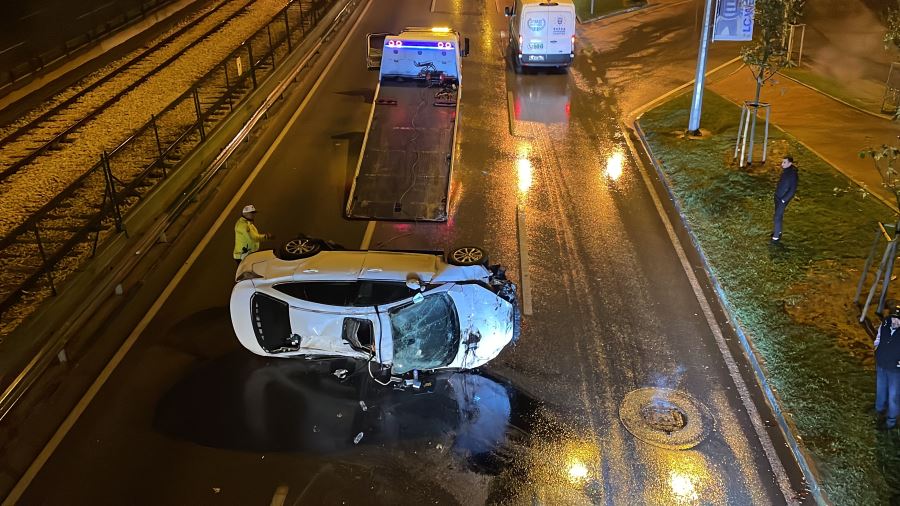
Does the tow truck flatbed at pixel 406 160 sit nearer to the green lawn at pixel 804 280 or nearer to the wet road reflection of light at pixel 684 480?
the green lawn at pixel 804 280

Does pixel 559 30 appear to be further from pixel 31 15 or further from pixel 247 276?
pixel 31 15

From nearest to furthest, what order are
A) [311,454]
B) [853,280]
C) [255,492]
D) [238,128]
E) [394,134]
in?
[255,492] → [311,454] → [853,280] → [394,134] → [238,128]

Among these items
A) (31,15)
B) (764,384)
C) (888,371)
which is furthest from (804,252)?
(31,15)

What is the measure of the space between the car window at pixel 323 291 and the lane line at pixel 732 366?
5300mm

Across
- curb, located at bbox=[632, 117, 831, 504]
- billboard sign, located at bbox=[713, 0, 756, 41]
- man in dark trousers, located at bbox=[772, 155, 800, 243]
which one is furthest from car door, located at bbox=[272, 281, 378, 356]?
billboard sign, located at bbox=[713, 0, 756, 41]

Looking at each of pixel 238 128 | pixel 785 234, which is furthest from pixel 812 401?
pixel 238 128

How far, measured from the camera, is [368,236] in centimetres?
1358

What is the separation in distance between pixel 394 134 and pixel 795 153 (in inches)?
360

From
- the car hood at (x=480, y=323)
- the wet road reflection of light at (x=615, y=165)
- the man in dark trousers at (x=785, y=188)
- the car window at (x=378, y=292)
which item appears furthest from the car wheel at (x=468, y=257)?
the wet road reflection of light at (x=615, y=165)

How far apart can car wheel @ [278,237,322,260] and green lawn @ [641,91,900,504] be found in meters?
6.43

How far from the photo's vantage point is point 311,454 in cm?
845

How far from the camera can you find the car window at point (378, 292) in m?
9.33

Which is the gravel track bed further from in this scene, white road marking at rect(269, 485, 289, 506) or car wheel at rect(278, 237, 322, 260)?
white road marking at rect(269, 485, 289, 506)

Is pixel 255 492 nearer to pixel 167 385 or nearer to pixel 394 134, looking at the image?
pixel 167 385
